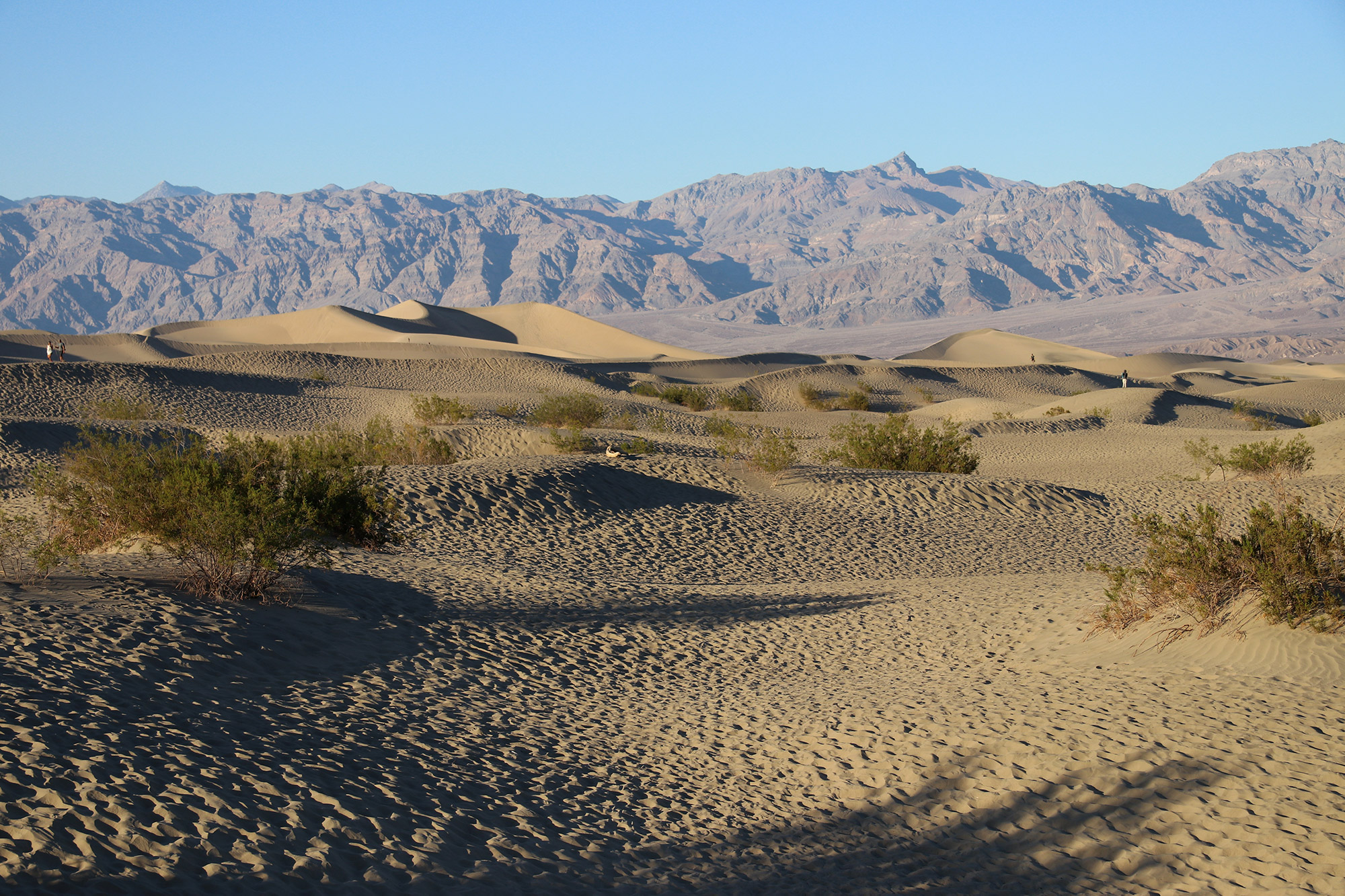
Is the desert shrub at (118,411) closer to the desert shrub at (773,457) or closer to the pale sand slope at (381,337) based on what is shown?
the desert shrub at (773,457)

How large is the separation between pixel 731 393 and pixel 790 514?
26375 mm

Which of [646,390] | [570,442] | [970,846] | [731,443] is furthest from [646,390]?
[970,846]

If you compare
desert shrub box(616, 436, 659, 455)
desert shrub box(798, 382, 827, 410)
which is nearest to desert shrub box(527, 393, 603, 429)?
desert shrub box(616, 436, 659, 455)

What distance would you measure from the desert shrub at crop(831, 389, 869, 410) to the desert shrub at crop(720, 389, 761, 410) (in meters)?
3.36

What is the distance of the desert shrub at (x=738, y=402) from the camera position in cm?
3988

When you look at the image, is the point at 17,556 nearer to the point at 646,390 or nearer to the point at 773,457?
the point at 773,457

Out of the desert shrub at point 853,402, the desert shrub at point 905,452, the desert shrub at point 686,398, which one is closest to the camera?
the desert shrub at point 905,452

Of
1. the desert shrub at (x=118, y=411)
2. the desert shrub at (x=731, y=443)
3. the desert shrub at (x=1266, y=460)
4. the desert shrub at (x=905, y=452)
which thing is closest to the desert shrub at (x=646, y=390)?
the desert shrub at (x=731, y=443)

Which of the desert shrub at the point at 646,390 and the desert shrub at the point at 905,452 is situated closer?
the desert shrub at the point at 905,452

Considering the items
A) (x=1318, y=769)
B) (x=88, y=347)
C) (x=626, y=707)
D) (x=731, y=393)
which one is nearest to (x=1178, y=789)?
(x=1318, y=769)

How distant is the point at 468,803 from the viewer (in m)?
5.50

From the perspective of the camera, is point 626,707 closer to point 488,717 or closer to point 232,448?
point 488,717

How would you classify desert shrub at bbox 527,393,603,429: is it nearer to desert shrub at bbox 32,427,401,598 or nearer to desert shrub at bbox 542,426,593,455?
desert shrub at bbox 542,426,593,455

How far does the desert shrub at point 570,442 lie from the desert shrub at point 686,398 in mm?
17316
